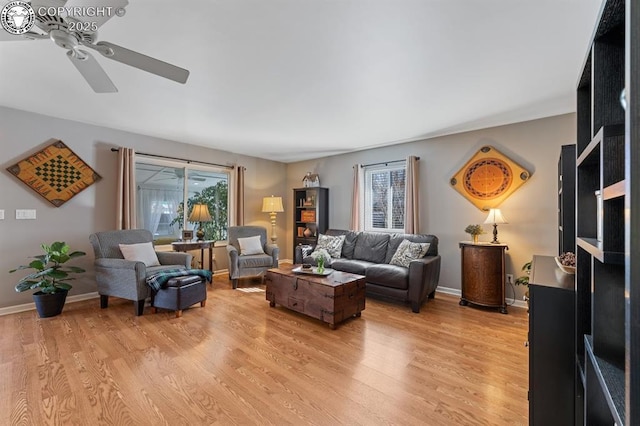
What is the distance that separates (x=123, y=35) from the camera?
75.5 inches

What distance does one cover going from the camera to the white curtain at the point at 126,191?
401cm

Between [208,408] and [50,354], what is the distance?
5.45ft

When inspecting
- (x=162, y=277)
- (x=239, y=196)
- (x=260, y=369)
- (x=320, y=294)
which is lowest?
(x=260, y=369)

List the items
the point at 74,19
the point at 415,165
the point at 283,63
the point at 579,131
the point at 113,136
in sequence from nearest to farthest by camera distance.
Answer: the point at 579,131 → the point at 74,19 → the point at 283,63 → the point at 113,136 → the point at 415,165

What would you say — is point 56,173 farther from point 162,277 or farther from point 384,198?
point 384,198

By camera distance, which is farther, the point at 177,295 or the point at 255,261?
the point at 255,261

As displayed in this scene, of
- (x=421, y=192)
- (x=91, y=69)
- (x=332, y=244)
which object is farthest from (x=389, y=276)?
(x=91, y=69)

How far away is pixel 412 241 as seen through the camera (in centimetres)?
404

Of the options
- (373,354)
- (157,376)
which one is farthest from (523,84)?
(157,376)

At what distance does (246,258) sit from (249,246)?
1.06 ft

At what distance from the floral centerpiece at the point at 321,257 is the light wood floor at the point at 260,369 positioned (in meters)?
0.61

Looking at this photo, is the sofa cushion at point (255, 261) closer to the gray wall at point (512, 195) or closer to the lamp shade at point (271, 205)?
the lamp shade at point (271, 205)

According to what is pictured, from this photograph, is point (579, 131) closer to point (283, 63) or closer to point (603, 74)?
point (603, 74)

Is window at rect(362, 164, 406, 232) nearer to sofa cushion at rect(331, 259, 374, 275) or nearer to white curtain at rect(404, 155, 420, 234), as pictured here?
white curtain at rect(404, 155, 420, 234)
